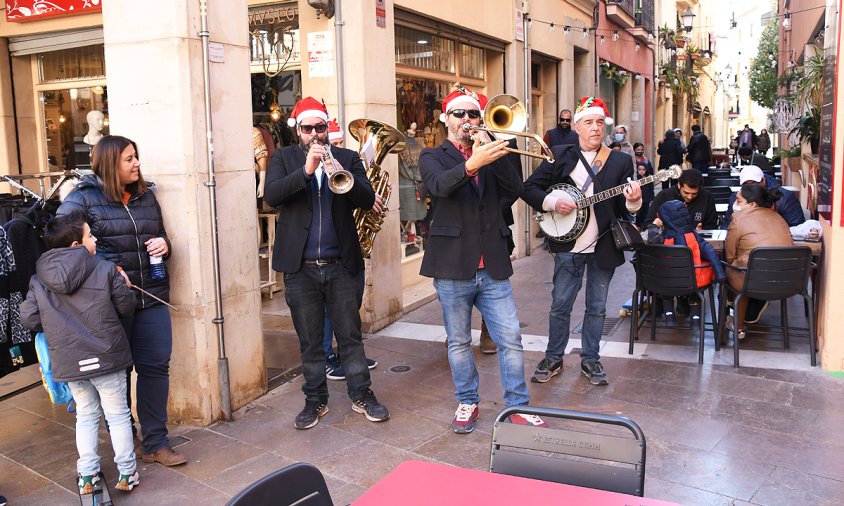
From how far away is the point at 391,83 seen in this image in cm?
713

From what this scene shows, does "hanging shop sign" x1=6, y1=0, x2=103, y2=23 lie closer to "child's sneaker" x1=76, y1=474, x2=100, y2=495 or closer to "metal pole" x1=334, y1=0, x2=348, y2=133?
"metal pole" x1=334, y1=0, x2=348, y2=133

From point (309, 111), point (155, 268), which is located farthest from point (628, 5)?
point (155, 268)

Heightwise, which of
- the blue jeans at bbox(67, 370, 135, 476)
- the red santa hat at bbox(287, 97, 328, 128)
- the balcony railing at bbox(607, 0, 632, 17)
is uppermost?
the balcony railing at bbox(607, 0, 632, 17)

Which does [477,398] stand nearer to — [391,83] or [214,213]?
[214,213]

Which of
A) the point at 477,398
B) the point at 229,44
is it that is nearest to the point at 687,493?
the point at 477,398

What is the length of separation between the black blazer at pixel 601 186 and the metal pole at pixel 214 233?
199cm

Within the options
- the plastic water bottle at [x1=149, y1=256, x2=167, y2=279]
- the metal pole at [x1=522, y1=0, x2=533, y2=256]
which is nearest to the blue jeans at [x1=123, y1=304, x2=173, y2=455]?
the plastic water bottle at [x1=149, y1=256, x2=167, y2=279]

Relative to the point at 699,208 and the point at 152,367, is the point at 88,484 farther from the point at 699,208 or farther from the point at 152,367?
the point at 699,208

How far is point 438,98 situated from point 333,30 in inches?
114

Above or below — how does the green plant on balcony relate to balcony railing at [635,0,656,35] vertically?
below

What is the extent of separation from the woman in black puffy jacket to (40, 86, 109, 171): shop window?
5.01m

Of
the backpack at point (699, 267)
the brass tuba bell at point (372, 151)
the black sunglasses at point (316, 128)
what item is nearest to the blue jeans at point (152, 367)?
the black sunglasses at point (316, 128)

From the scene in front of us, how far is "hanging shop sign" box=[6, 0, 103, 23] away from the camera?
800cm

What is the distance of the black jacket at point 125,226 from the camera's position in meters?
4.02
